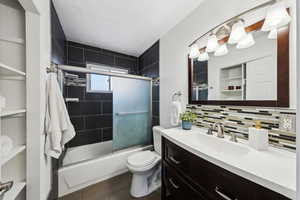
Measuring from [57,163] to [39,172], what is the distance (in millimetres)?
620

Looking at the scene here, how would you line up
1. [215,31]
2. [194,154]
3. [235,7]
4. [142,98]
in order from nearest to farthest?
1. [194,154]
2. [235,7]
3. [215,31]
4. [142,98]

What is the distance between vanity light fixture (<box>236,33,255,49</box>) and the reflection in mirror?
24mm

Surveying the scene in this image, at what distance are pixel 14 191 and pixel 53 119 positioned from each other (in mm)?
526

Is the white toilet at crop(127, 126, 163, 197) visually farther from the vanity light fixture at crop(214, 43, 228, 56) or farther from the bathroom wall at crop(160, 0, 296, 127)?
the vanity light fixture at crop(214, 43, 228, 56)

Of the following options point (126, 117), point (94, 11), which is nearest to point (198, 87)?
point (126, 117)

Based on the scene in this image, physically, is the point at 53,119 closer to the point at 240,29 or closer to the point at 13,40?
the point at 13,40

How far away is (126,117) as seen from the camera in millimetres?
2008

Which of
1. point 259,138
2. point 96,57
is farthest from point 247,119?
point 96,57

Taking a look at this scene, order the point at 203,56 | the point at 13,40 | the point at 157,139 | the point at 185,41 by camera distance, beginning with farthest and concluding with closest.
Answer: the point at 157,139
the point at 185,41
the point at 203,56
the point at 13,40

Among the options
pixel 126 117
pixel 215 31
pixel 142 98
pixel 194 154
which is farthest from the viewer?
pixel 142 98

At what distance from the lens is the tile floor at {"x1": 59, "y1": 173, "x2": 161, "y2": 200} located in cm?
145

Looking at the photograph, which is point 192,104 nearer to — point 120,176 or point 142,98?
point 142,98

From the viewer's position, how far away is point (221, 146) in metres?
0.99

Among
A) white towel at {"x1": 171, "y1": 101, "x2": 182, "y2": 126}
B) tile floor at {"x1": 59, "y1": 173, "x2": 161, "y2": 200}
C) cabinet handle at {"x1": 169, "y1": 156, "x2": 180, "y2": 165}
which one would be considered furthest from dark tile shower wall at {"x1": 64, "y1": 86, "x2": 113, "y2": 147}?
cabinet handle at {"x1": 169, "y1": 156, "x2": 180, "y2": 165}
